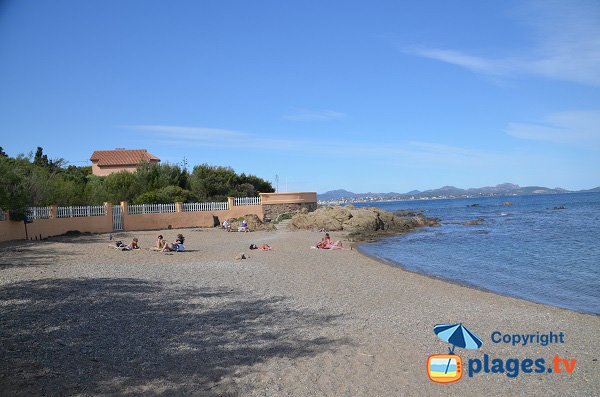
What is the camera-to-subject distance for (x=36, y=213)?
25.5 meters

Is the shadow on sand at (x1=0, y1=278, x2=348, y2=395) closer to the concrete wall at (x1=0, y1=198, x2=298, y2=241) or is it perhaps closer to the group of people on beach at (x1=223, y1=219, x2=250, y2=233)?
the concrete wall at (x1=0, y1=198, x2=298, y2=241)

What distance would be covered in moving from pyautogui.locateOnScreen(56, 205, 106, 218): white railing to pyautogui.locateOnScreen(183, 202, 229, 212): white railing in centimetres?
603

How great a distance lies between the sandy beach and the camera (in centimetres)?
610

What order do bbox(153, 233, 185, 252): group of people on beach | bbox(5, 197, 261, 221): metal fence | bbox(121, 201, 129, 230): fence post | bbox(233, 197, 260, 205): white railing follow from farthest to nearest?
bbox(233, 197, 260, 205): white railing, bbox(121, 201, 129, 230): fence post, bbox(5, 197, 261, 221): metal fence, bbox(153, 233, 185, 252): group of people on beach

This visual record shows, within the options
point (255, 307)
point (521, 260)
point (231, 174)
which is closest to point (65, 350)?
point (255, 307)

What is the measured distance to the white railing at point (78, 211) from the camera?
88.7ft

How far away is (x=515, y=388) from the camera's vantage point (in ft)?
21.0

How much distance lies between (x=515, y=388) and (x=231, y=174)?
42199 mm

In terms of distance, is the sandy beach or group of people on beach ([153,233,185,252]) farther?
group of people on beach ([153,233,185,252])

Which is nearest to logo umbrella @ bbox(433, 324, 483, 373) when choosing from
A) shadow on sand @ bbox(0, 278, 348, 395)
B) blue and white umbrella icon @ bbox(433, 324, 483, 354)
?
blue and white umbrella icon @ bbox(433, 324, 483, 354)

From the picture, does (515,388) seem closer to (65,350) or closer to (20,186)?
(65,350)

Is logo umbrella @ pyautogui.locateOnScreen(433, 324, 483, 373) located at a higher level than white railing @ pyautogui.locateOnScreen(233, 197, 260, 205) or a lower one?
lower

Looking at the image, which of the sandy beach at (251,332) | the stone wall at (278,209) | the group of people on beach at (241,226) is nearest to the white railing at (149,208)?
the group of people on beach at (241,226)

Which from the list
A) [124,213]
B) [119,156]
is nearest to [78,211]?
[124,213]
